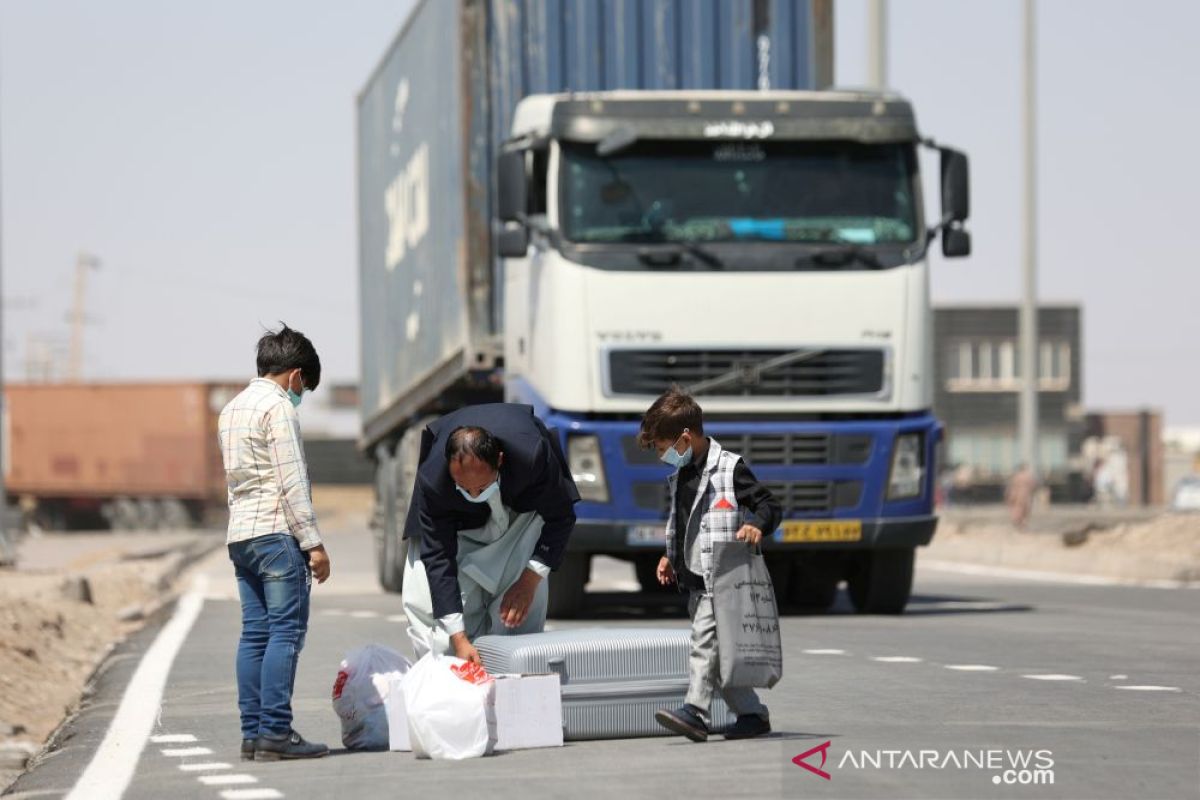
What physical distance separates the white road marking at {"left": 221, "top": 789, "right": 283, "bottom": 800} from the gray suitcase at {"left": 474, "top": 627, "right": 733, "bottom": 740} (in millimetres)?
1278

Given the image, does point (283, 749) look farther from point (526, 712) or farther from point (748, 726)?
point (748, 726)

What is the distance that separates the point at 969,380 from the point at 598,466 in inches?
2741

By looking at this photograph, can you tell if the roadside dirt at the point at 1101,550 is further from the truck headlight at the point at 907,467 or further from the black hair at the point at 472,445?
the black hair at the point at 472,445

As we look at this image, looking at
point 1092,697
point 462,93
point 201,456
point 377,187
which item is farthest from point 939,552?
point 201,456

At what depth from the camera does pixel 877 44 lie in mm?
25859

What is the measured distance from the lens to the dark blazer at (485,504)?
30.2 ft

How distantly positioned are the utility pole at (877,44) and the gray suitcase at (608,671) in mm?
16754

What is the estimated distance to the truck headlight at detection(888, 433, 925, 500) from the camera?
17219 millimetres

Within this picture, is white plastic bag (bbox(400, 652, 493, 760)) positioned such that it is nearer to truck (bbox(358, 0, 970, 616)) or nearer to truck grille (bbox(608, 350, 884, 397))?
truck (bbox(358, 0, 970, 616))

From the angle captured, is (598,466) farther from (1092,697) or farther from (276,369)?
(276,369)

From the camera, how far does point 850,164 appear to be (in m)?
17.1

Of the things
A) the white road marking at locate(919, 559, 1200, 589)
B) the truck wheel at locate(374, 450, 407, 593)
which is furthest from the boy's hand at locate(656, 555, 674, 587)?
the white road marking at locate(919, 559, 1200, 589)

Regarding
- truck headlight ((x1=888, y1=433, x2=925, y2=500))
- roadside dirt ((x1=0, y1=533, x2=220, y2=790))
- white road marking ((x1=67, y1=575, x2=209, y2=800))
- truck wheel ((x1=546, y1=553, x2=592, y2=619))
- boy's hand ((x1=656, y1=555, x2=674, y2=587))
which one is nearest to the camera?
white road marking ((x1=67, y1=575, x2=209, y2=800))

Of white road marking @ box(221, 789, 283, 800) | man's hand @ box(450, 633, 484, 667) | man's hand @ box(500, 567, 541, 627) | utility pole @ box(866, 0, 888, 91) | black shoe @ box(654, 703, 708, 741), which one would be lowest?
white road marking @ box(221, 789, 283, 800)
